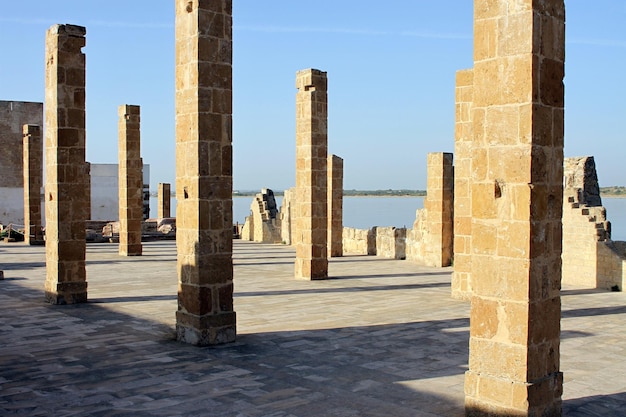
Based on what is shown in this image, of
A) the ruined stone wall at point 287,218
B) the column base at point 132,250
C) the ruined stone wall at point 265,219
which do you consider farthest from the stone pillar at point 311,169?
the ruined stone wall at point 265,219

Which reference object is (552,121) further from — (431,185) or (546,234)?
(431,185)

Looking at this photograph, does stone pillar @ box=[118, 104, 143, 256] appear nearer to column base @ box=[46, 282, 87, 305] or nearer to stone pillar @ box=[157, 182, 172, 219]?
column base @ box=[46, 282, 87, 305]

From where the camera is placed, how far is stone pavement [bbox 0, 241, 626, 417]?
18.6 ft

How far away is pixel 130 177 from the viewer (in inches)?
739

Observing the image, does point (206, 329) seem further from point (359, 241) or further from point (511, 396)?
point (359, 241)

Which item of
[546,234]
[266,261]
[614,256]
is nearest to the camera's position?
[546,234]

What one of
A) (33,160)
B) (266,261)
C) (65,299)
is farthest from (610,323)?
(33,160)

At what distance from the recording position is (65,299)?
10.7 m

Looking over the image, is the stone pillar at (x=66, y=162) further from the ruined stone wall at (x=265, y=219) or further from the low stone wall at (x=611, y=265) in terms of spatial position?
the ruined stone wall at (x=265, y=219)

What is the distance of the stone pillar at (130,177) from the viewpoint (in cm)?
1836

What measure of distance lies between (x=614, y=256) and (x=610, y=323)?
3629 mm

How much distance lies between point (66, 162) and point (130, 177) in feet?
26.7

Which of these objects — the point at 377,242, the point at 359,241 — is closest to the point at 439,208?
the point at 377,242

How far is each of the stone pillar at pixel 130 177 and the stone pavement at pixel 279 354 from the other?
5.80 meters
